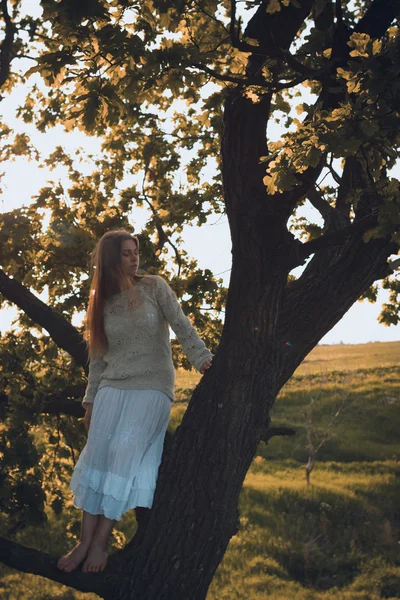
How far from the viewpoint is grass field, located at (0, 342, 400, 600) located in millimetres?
15633

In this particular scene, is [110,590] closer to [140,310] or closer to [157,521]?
[157,521]

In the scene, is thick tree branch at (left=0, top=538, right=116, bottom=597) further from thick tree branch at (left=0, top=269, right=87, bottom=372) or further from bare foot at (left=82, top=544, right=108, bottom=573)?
thick tree branch at (left=0, top=269, right=87, bottom=372)

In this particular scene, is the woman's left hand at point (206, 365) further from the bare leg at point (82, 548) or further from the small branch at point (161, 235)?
the small branch at point (161, 235)

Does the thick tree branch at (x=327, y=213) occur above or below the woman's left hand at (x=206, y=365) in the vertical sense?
above

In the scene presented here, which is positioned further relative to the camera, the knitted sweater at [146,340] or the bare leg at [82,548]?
the knitted sweater at [146,340]

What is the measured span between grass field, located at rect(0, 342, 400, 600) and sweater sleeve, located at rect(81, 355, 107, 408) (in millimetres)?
4275

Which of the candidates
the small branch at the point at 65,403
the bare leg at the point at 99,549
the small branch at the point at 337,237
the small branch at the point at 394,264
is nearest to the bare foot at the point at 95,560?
the bare leg at the point at 99,549

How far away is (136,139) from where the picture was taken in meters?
10.9

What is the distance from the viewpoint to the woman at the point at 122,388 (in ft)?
16.7

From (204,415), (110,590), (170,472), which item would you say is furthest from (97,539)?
(204,415)

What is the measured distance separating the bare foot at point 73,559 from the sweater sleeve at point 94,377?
115 cm

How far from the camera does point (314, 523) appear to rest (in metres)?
18.8

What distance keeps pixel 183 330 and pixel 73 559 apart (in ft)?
6.19

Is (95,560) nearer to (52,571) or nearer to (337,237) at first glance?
(52,571)
